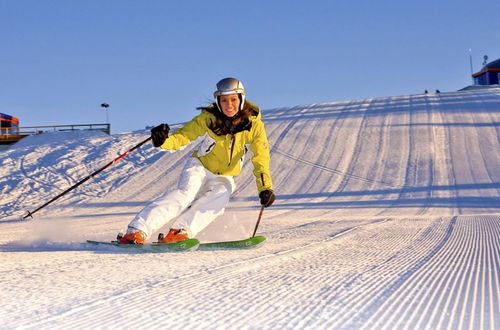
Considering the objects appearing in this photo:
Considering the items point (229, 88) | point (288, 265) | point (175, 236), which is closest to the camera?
point (288, 265)

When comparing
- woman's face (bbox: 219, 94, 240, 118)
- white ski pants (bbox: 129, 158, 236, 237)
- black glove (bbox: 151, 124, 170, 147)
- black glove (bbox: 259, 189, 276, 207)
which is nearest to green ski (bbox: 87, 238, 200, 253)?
white ski pants (bbox: 129, 158, 236, 237)

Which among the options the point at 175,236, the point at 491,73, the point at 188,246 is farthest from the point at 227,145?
the point at 491,73

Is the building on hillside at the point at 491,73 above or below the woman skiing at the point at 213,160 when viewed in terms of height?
above

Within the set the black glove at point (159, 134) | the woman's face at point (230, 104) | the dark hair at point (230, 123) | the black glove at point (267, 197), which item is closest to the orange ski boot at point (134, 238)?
the black glove at point (159, 134)

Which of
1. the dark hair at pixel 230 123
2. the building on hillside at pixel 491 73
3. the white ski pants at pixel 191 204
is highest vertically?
the building on hillside at pixel 491 73

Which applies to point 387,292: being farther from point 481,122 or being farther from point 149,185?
point 481,122

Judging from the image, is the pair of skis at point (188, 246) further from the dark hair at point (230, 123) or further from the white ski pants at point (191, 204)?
the dark hair at point (230, 123)

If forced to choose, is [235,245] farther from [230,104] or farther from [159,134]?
[230,104]

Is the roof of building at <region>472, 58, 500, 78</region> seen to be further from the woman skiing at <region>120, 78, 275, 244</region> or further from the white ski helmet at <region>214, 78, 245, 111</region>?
the white ski helmet at <region>214, 78, 245, 111</region>

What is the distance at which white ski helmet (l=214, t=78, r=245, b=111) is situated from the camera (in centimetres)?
527

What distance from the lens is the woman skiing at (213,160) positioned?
5.14m

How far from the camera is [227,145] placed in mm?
5516

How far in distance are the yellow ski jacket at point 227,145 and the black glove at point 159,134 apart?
0.15 meters

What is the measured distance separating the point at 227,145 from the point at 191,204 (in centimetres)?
70
